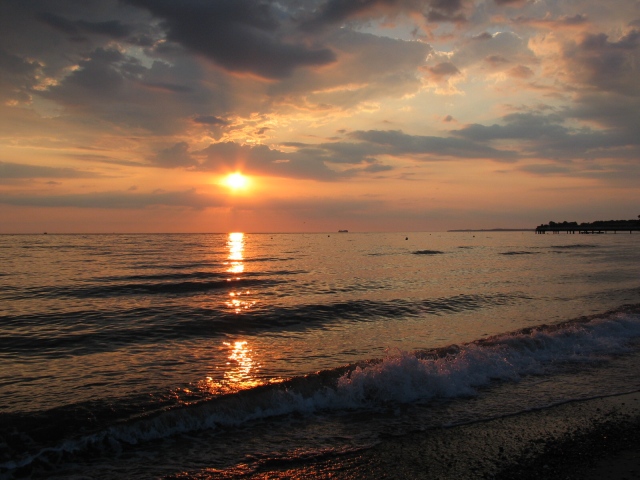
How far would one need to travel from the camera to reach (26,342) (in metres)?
15.0

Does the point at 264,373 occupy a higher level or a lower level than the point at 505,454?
lower

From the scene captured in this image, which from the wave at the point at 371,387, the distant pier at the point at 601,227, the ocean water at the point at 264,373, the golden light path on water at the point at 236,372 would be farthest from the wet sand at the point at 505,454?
the distant pier at the point at 601,227

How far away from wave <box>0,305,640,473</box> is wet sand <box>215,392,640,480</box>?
2085 millimetres

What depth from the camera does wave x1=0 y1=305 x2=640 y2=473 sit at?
7.93m

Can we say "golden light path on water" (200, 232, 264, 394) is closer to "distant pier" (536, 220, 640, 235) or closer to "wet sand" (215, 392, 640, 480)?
"wet sand" (215, 392, 640, 480)

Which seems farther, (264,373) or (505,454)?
(264,373)

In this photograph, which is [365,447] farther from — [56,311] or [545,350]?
[56,311]

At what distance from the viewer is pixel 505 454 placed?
675 centimetres

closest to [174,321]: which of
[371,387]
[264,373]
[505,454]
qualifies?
[264,373]

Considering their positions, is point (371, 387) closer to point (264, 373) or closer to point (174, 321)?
point (264, 373)

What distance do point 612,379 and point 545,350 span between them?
2.77m

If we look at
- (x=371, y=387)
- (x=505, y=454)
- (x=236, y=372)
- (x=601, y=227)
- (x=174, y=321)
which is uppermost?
(x=601, y=227)

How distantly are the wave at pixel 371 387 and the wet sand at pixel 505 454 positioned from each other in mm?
2085

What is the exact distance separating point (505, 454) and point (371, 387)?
12.4 ft
